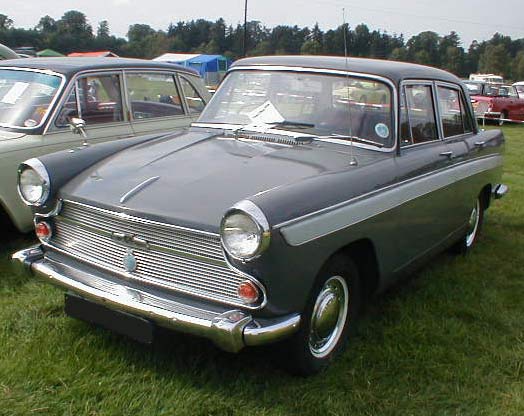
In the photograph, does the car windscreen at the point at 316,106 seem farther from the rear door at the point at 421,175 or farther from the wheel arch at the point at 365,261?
the wheel arch at the point at 365,261

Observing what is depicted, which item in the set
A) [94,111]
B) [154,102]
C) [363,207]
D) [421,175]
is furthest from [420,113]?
[154,102]

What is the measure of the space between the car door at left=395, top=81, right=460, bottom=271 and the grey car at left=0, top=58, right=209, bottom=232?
245 centimetres

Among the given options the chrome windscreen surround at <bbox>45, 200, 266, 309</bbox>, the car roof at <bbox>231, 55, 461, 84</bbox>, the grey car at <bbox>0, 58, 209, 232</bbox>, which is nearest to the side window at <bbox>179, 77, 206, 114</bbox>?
the grey car at <bbox>0, 58, 209, 232</bbox>

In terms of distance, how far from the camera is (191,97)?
6.38 metres

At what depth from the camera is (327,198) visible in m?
2.80

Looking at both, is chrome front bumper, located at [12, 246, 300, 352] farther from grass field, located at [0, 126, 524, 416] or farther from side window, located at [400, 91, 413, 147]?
side window, located at [400, 91, 413, 147]

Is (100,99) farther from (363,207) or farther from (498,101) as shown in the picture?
(498,101)

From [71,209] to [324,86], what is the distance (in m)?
1.73

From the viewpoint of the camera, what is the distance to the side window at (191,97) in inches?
248

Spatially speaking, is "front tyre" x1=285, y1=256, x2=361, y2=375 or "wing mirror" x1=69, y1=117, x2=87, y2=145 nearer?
"front tyre" x1=285, y1=256, x2=361, y2=375

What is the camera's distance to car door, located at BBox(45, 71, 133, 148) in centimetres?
479

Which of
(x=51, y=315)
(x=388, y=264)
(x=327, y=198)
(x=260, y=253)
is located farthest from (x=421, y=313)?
(x=51, y=315)

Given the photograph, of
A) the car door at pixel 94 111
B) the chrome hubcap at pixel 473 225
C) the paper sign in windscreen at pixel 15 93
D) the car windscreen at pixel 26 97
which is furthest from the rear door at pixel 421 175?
the paper sign in windscreen at pixel 15 93

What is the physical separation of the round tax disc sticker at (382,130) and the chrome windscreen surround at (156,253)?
1.47 meters
